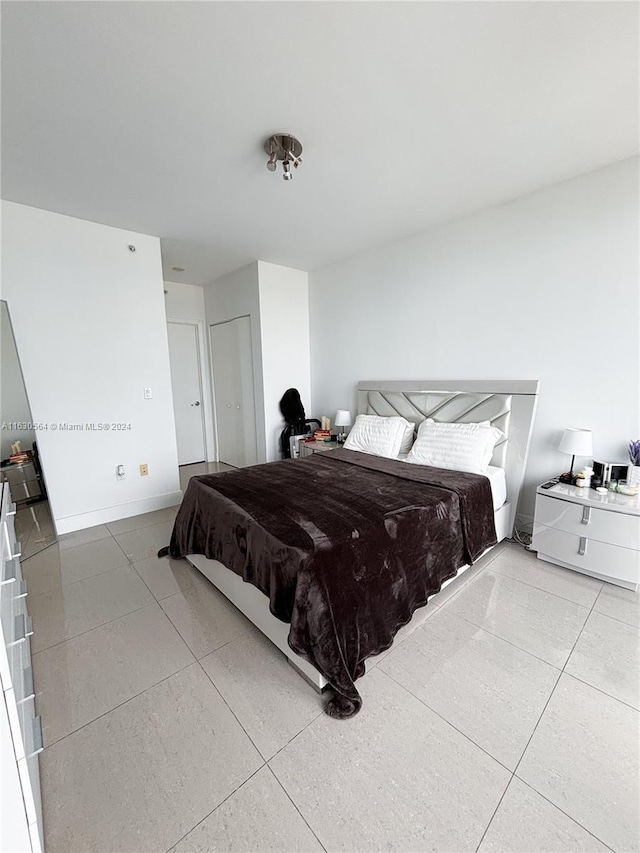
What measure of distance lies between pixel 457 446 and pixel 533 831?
202 cm

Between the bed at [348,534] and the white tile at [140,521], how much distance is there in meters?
0.83

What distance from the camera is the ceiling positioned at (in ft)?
4.35

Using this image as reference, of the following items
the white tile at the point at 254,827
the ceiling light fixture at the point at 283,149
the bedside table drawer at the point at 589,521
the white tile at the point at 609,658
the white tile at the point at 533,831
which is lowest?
the white tile at the point at 254,827

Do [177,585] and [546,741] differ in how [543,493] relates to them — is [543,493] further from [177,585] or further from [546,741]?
[177,585]

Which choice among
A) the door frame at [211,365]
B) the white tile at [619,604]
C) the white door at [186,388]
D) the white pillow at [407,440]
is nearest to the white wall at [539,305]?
the white pillow at [407,440]

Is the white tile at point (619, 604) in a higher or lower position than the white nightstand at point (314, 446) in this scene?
lower

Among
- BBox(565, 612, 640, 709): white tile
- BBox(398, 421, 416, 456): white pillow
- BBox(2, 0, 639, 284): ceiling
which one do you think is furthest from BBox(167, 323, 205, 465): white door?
BBox(565, 612, 640, 709): white tile

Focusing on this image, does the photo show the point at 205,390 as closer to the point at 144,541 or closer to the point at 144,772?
the point at 144,541

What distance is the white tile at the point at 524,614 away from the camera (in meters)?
1.75

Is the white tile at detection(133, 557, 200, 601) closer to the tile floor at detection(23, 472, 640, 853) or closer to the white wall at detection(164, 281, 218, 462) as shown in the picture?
the tile floor at detection(23, 472, 640, 853)

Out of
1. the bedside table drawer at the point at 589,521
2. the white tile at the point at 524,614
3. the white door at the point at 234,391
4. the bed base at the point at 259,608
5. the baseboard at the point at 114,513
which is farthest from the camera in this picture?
the white door at the point at 234,391

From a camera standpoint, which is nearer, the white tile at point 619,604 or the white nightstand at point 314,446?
the white tile at point 619,604

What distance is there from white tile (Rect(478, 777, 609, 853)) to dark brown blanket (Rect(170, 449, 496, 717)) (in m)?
0.56

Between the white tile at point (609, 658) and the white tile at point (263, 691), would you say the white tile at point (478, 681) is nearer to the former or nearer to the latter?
the white tile at point (609, 658)
